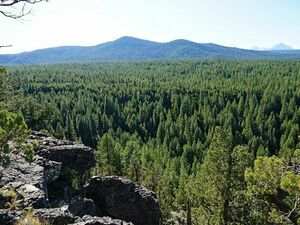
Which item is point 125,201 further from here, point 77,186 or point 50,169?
point 50,169

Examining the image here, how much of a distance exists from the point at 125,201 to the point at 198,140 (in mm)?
92580

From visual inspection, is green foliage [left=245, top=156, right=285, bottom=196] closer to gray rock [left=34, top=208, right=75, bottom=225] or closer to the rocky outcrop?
the rocky outcrop

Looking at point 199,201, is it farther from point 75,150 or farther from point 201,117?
point 201,117

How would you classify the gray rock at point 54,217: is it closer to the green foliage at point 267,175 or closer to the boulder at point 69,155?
the green foliage at point 267,175

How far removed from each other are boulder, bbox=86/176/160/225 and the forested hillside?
4163mm

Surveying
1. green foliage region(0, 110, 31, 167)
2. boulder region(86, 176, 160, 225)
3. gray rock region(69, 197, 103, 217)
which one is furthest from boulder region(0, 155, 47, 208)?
boulder region(86, 176, 160, 225)

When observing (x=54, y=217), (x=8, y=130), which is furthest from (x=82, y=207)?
(x=8, y=130)

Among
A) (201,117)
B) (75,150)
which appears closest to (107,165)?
(75,150)

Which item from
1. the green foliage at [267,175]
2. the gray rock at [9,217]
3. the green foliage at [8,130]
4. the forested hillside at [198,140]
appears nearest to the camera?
the gray rock at [9,217]

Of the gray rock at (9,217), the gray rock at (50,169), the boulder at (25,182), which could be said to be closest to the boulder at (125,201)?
the gray rock at (50,169)

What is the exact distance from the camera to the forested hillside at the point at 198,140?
95.3ft

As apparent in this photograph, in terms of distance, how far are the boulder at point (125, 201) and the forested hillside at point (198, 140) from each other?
Answer: 416 cm

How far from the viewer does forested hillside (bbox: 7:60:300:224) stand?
29.0 m

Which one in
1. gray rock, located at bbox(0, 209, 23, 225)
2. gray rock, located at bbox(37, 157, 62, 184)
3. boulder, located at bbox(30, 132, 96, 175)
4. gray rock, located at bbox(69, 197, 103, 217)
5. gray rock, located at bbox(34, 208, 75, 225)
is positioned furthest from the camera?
boulder, located at bbox(30, 132, 96, 175)
